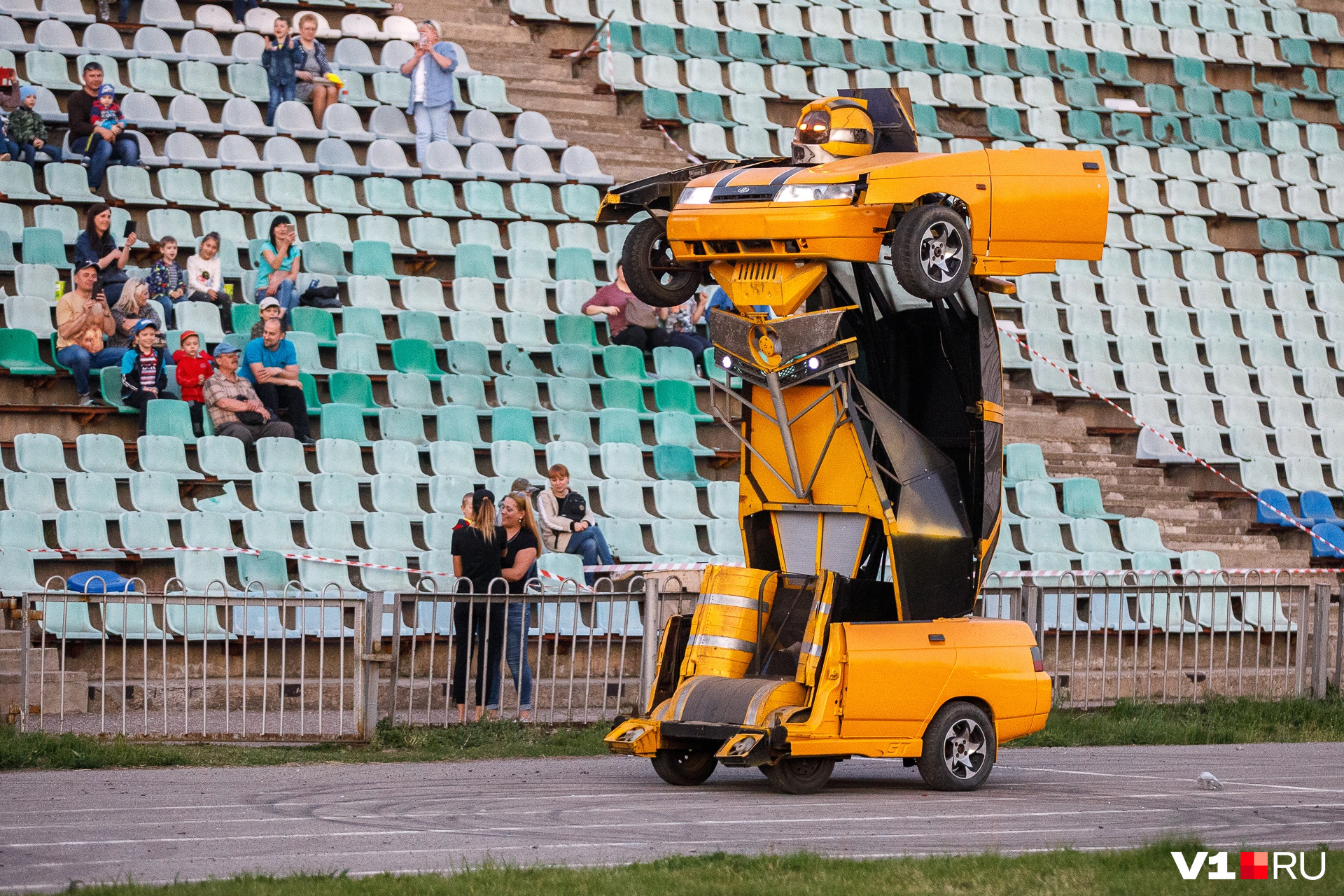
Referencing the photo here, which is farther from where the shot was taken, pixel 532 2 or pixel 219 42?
pixel 532 2

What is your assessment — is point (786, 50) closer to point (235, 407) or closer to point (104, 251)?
point (104, 251)

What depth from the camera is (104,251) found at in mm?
18016

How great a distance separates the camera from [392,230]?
20.3m

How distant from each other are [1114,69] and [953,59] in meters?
2.64

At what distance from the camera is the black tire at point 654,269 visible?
1126 centimetres

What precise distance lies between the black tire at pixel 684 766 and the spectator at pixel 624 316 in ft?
29.4

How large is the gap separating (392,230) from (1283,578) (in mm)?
10667

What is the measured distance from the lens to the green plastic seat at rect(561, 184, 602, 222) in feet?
70.2

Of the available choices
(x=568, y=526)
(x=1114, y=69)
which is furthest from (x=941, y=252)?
(x=1114, y=69)

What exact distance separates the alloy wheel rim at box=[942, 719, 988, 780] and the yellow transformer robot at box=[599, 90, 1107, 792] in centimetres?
1

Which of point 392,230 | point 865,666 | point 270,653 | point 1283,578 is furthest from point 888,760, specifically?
point 392,230

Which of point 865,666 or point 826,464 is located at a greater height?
point 826,464

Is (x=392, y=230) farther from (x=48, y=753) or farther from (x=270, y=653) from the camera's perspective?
(x=48, y=753)

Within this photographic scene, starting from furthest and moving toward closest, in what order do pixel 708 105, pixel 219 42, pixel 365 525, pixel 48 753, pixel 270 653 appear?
pixel 708 105 < pixel 219 42 < pixel 365 525 < pixel 270 653 < pixel 48 753
